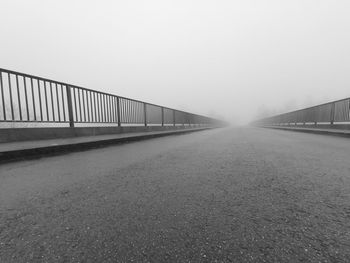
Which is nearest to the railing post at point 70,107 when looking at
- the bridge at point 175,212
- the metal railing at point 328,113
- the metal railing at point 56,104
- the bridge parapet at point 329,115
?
the metal railing at point 56,104

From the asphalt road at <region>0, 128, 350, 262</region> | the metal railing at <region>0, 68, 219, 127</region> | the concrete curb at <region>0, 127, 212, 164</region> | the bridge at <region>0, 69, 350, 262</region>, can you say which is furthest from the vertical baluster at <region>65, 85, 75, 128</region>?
the asphalt road at <region>0, 128, 350, 262</region>

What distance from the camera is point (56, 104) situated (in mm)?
4918

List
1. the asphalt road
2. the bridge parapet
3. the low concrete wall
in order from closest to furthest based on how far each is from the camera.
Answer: the asphalt road
the low concrete wall
the bridge parapet

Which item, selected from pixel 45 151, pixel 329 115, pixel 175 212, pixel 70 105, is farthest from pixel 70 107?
pixel 329 115

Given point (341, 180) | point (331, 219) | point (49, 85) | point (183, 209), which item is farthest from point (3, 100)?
point (341, 180)

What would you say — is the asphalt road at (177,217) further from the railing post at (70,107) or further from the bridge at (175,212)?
the railing post at (70,107)

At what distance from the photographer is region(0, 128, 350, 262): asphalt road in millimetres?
754

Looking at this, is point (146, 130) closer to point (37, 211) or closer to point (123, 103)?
point (123, 103)

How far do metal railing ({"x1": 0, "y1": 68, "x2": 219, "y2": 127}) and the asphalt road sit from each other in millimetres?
3327

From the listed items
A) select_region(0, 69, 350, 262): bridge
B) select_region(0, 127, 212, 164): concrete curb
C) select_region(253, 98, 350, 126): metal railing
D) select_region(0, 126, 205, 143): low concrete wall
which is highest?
select_region(253, 98, 350, 126): metal railing

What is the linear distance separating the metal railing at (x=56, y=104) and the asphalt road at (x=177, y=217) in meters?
3.33

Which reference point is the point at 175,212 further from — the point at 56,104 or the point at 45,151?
the point at 56,104

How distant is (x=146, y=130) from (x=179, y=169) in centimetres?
760

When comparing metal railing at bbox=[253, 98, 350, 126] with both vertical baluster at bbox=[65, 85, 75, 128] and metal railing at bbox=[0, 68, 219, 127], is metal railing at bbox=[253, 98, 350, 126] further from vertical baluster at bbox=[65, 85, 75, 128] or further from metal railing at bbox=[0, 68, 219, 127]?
vertical baluster at bbox=[65, 85, 75, 128]
